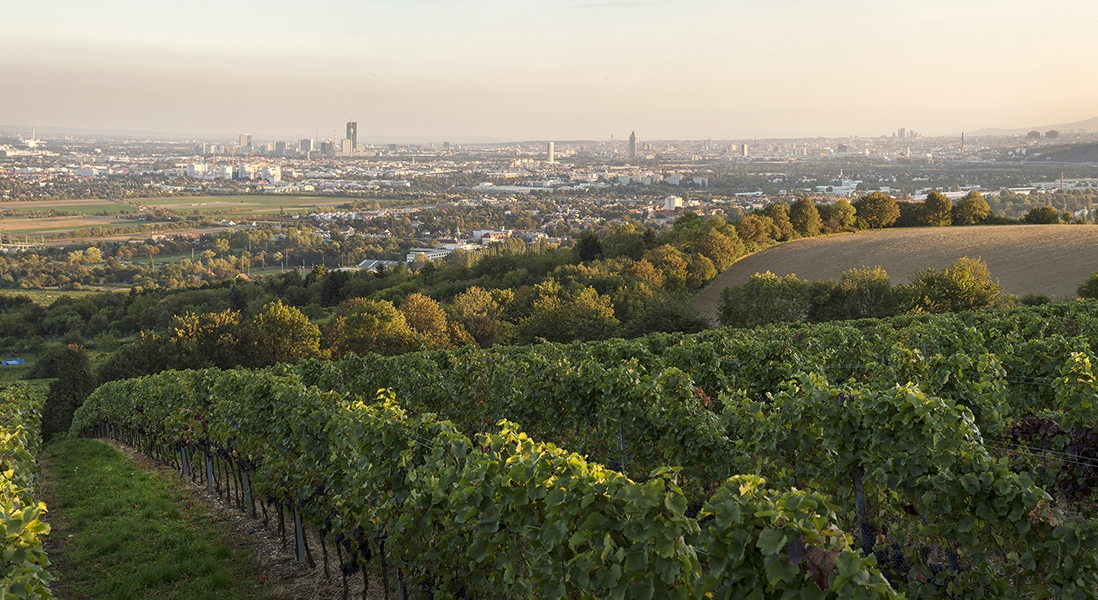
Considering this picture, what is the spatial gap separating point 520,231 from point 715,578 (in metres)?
162

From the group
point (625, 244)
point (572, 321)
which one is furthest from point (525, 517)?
point (625, 244)

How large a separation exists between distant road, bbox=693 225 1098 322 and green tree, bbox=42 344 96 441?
38407 mm

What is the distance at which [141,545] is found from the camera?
10.7m

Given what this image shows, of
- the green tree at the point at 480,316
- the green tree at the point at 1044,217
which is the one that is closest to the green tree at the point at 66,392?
the green tree at the point at 480,316

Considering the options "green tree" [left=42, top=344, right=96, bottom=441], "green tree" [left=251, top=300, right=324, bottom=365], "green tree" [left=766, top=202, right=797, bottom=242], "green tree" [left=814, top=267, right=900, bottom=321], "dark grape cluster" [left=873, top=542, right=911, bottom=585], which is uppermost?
"green tree" [left=766, top=202, right=797, bottom=242]

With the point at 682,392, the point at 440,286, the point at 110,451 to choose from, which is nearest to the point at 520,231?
the point at 440,286

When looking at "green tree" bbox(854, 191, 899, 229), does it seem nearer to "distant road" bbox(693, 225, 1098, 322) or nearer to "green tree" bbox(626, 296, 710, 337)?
"distant road" bbox(693, 225, 1098, 322)

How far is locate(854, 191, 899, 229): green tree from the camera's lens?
262ft

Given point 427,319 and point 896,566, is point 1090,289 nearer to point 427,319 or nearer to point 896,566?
point 427,319

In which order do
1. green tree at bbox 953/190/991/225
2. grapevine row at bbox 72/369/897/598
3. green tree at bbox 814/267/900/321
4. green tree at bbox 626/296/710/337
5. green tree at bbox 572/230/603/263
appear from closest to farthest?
1. grapevine row at bbox 72/369/897/598
2. green tree at bbox 626/296/710/337
3. green tree at bbox 814/267/900/321
4. green tree at bbox 953/190/991/225
5. green tree at bbox 572/230/603/263

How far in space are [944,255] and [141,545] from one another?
203ft

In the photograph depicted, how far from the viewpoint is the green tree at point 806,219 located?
7906 centimetres

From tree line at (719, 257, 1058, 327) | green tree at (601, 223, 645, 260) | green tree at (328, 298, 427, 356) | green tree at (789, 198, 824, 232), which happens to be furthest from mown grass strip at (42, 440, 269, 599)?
green tree at (789, 198, 824, 232)

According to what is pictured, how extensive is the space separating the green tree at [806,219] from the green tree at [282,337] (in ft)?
168
